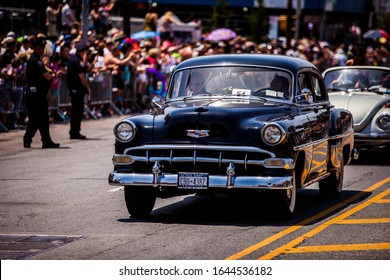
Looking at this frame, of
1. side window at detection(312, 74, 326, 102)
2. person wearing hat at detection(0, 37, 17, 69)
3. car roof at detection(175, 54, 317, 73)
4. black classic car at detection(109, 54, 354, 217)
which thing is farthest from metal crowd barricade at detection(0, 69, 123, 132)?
black classic car at detection(109, 54, 354, 217)

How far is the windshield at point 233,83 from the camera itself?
12264mm

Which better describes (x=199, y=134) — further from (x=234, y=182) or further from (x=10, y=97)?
(x=10, y=97)

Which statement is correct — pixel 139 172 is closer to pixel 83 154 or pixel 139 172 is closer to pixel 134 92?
pixel 83 154

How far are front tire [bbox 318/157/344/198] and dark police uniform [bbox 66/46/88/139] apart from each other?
9.16 meters

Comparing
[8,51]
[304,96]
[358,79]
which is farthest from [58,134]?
[304,96]

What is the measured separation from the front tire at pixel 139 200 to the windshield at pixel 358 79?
8.68 metres

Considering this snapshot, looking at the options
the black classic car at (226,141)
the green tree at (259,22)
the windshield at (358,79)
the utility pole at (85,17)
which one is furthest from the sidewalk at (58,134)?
the green tree at (259,22)

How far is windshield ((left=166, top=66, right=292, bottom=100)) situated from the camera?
12.3 meters

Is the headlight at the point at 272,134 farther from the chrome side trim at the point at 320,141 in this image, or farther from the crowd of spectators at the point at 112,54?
the crowd of spectators at the point at 112,54

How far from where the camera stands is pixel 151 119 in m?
11.3

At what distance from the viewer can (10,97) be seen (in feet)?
73.0

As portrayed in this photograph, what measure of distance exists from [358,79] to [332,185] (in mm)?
6617

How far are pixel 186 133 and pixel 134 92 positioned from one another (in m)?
19.6
